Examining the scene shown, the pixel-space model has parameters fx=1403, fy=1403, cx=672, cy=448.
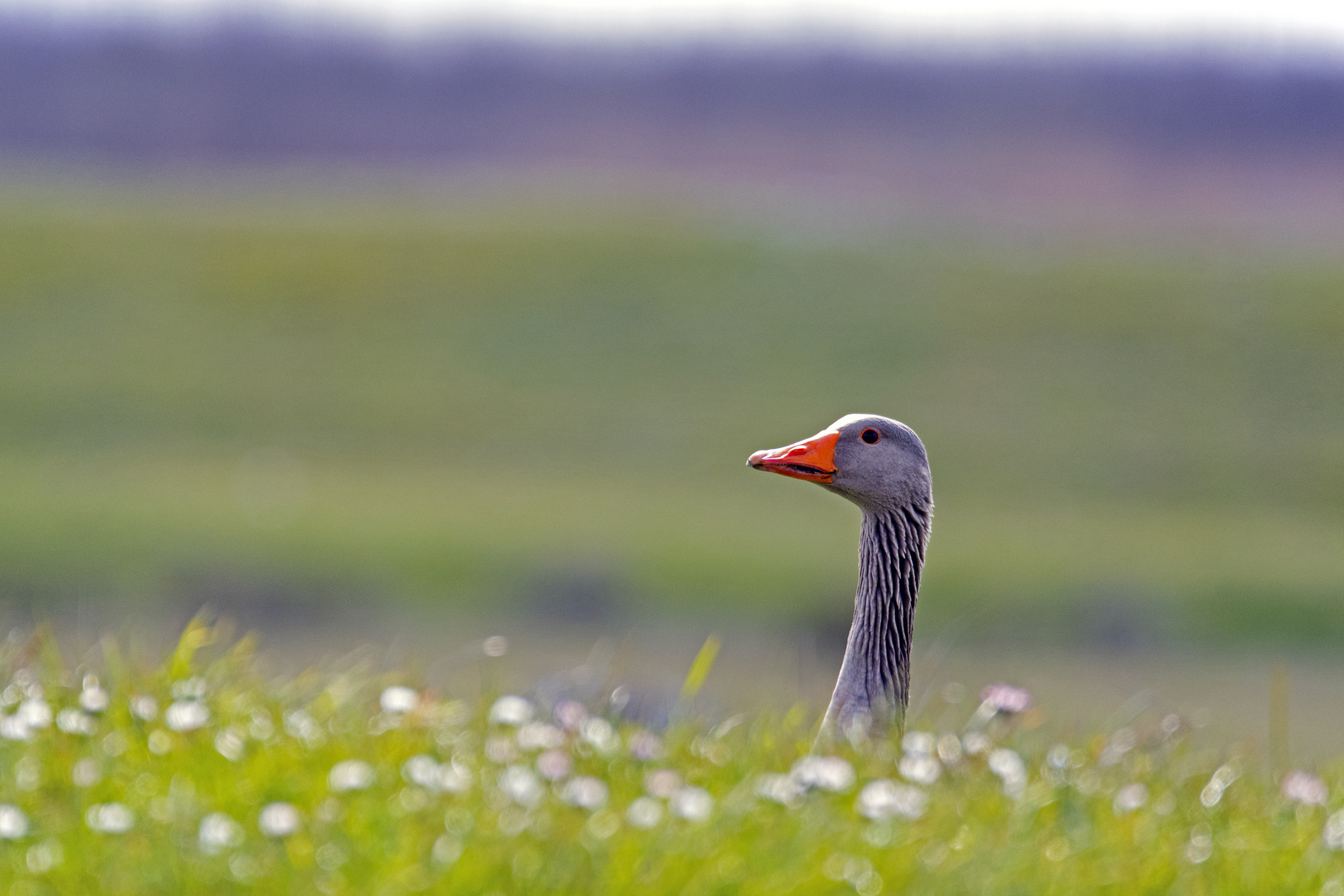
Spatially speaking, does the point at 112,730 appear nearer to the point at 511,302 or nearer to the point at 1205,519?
the point at 1205,519

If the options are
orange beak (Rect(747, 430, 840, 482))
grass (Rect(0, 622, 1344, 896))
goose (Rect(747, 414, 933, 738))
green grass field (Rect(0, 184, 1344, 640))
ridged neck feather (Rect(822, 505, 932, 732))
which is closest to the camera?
grass (Rect(0, 622, 1344, 896))

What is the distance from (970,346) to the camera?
49875 mm

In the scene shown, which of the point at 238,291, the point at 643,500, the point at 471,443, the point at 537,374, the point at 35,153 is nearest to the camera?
the point at 643,500

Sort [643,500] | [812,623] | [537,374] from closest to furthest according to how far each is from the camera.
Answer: [812,623] < [643,500] < [537,374]

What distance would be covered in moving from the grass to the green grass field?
2280cm

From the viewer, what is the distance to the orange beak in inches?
211

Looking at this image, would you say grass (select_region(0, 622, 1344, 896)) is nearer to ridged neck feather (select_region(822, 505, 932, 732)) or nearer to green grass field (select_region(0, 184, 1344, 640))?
ridged neck feather (select_region(822, 505, 932, 732))

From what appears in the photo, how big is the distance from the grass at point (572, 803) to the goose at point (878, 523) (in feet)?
1.67

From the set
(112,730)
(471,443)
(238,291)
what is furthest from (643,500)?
(112,730)

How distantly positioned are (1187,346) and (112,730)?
1979 inches

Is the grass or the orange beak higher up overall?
the orange beak

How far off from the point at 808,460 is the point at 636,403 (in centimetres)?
4102

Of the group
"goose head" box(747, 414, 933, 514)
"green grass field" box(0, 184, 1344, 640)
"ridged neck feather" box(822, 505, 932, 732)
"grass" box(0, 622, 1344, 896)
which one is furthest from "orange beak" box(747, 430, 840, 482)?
"green grass field" box(0, 184, 1344, 640)

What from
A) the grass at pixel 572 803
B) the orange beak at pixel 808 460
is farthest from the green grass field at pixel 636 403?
the grass at pixel 572 803
